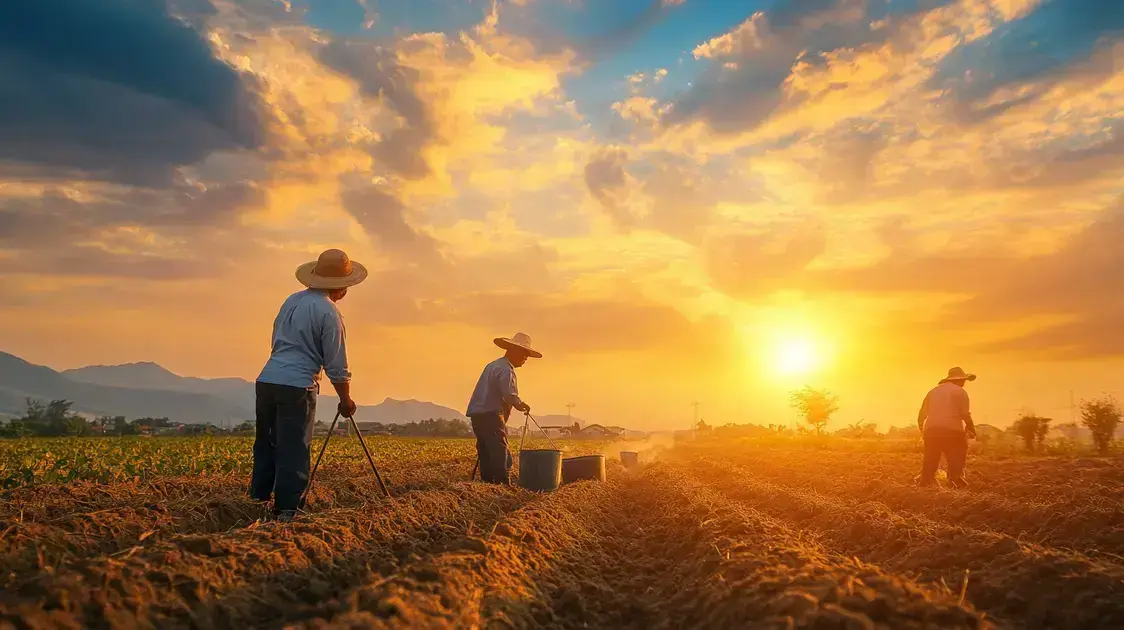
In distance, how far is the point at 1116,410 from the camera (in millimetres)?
27016

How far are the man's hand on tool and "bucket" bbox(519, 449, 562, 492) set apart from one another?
16.5ft

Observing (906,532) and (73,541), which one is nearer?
(73,541)

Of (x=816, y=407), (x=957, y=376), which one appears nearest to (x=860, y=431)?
(x=816, y=407)

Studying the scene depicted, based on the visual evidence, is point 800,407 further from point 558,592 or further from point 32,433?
point 558,592

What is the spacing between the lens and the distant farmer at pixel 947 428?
1215 centimetres

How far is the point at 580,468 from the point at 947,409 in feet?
21.6

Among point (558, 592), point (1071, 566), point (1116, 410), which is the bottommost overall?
point (558, 592)

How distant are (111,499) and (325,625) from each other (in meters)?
7.05

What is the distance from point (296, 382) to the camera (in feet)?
23.3

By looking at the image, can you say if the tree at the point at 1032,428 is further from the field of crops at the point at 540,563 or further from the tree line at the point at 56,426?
the tree line at the point at 56,426

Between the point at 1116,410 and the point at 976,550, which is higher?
the point at 1116,410

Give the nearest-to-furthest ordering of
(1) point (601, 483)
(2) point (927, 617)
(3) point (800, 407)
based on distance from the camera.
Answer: (2) point (927, 617) → (1) point (601, 483) → (3) point (800, 407)

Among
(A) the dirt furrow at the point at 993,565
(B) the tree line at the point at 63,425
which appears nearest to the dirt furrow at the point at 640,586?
(A) the dirt furrow at the point at 993,565

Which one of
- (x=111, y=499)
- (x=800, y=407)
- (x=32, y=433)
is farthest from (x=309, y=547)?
(x=800, y=407)
